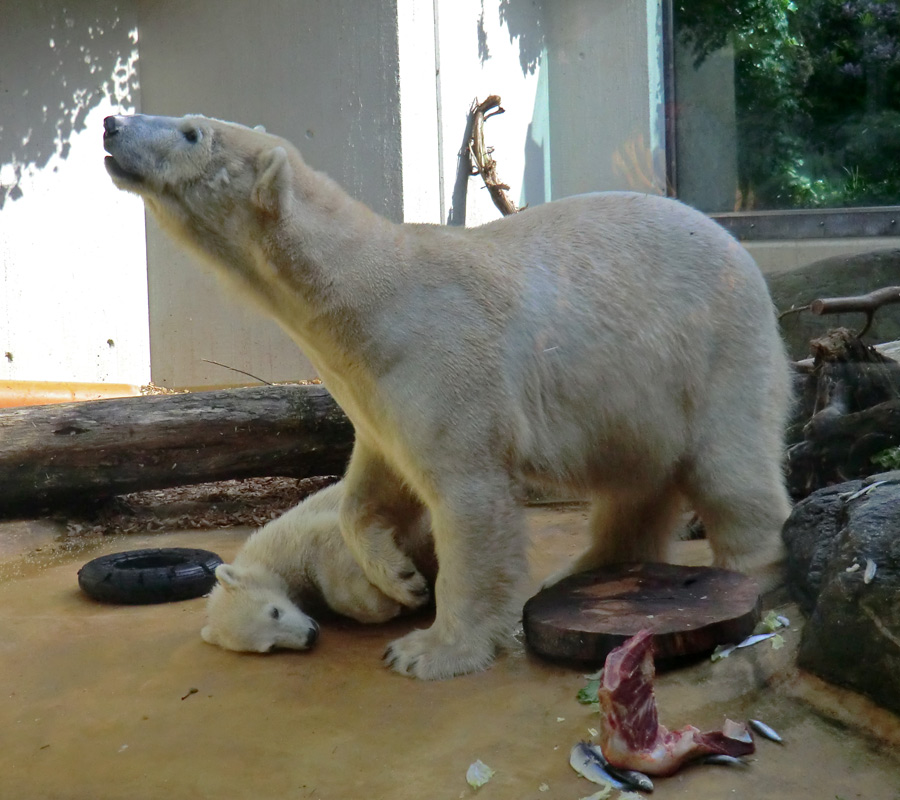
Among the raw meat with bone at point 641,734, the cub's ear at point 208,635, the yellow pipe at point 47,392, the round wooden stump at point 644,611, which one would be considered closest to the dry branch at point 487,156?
the round wooden stump at point 644,611

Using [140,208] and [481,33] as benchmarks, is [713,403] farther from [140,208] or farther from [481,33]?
[140,208]

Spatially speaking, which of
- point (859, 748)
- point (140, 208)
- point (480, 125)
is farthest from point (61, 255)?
point (859, 748)

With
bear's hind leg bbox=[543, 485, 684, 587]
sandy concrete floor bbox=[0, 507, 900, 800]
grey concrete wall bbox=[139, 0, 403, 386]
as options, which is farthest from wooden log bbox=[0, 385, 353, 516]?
bear's hind leg bbox=[543, 485, 684, 587]

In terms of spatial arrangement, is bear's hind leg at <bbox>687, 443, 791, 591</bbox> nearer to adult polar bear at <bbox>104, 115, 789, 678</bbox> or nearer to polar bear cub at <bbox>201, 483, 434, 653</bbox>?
adult polar bear at <bbox>104, 115, 789, 678</bbox>

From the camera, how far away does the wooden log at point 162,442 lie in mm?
4867

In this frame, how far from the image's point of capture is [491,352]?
309cm

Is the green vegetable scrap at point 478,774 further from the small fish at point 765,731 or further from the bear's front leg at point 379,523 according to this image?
the bear's front leg at point 379,523

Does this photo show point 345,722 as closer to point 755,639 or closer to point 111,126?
point 755,639

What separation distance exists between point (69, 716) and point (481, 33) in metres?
3.28

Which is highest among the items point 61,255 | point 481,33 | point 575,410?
point 481,33

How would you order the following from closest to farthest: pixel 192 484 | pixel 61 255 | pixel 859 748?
1. pixel 859 748
2. pixel 192 484
3. pixel 61 255

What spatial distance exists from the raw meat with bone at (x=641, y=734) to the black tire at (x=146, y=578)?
2266mm

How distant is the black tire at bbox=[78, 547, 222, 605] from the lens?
392 centimetres

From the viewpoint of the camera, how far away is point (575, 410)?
3260 mm
